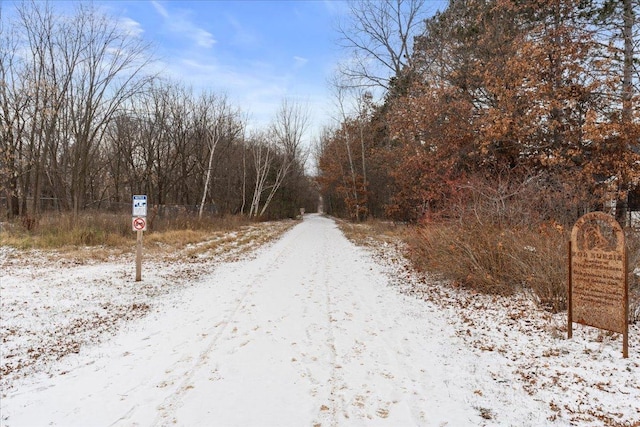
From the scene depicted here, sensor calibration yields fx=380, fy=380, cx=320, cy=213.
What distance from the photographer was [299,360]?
174 inches

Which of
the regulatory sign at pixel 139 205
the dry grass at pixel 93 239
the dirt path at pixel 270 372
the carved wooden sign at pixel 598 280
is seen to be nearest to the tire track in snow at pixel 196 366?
the dirt path at pixel 270 372

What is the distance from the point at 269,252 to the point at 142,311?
814 cm

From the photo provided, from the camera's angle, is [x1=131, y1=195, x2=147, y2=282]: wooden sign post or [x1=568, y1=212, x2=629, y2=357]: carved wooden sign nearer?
[x1=568, y1=212, x2=629, y2=357]: carved wooden sign

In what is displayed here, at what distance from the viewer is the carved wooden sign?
171 inches

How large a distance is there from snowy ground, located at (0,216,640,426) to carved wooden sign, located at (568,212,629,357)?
33cm

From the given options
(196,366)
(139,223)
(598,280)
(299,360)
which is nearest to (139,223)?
(139,223)

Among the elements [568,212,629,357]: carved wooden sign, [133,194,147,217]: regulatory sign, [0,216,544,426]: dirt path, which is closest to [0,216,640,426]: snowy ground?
[0,216,544,426]: dirt path

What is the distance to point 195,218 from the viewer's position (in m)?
23.5

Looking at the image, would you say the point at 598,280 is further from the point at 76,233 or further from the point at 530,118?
the point at 76,233

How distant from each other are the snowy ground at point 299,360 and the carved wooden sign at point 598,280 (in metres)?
0.33

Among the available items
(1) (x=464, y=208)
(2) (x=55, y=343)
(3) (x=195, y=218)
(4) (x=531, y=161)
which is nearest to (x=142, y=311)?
(2) (x=55, y=343)

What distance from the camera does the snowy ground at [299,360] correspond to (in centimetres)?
331

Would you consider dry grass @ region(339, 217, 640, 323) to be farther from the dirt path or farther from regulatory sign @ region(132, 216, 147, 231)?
regulatory sign @ region(132, 216, 147, 231)

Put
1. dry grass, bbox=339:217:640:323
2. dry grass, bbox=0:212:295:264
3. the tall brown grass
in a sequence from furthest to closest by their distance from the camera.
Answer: the tall brown grass
dry grass, bbox=0:212:295:264
dry grass, bbox=339:217:640:323
